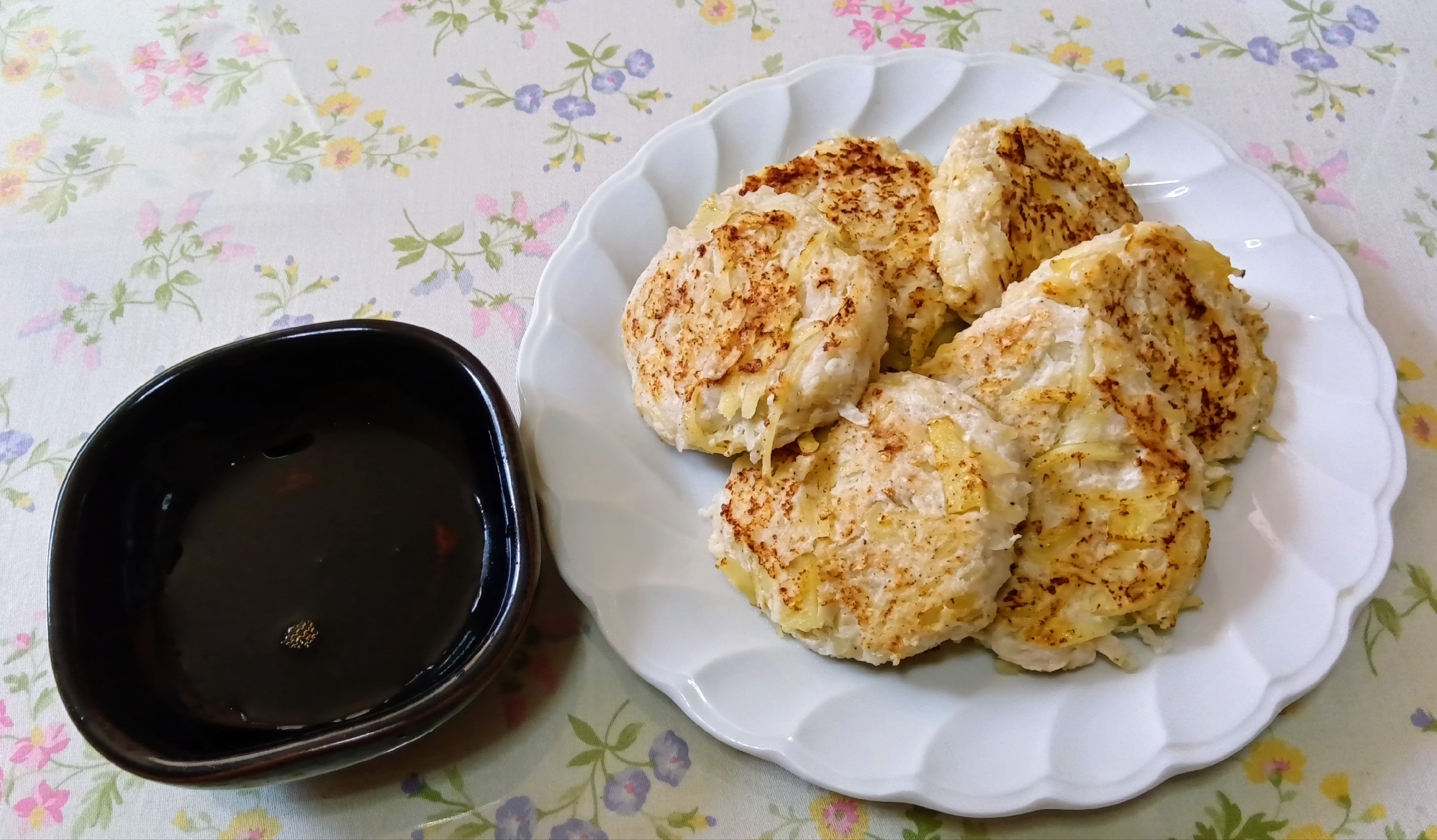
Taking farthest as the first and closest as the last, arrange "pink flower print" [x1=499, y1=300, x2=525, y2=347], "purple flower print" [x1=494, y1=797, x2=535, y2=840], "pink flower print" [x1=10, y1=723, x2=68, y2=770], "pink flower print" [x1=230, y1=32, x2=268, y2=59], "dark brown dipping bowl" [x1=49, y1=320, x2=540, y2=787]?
"pink flower print" [x1=230, y1=32, x2=268, y2=59] < "pink flower print" [x1=499, y1=300, x2=525, y2=347] < "pink flower print" [x1=10, y1=723, x2=68, y2=770] < "purple flower print" [x1=494, y1=797, x2=535, y2=840] < "dark brown dipping bowl" [x1=49, y1=320, x2=540, y2=787]

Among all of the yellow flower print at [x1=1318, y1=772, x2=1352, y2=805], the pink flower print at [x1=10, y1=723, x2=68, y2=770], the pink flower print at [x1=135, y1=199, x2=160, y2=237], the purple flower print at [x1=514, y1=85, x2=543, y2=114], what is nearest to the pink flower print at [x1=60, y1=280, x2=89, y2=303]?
the pink flower print at [x1=135, y1=199, x2=160, y2=237]

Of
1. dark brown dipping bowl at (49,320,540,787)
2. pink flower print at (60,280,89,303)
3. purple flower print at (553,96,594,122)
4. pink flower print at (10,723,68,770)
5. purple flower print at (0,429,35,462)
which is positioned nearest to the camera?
dark brown dipping bowl at (49,320,540,787)

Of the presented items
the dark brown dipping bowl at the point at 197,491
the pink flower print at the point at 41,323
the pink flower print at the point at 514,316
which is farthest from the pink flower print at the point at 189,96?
the dark brown dipping bowl at the point at 197,491

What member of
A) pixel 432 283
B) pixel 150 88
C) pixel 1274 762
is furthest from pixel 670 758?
pixel 150 88

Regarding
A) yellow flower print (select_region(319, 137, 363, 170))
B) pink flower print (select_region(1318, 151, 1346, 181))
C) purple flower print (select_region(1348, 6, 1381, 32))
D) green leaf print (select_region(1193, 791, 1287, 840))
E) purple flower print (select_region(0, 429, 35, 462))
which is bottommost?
green leaf print (select_region(1193, 791, 1287, 840))

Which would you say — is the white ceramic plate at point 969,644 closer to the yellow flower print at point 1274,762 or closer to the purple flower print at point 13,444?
the yellow flower print at point 1274,762

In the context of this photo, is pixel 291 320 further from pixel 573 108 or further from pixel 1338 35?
pixel 1338 35

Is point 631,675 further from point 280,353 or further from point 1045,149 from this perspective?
point 1045,149

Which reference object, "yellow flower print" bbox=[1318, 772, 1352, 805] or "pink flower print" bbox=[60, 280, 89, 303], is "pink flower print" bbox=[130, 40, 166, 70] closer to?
"pink flower print" bbox=[60, 280, 89, 303]
